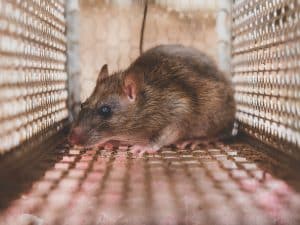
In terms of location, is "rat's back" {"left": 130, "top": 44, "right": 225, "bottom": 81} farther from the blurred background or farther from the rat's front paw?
the rat's front paw

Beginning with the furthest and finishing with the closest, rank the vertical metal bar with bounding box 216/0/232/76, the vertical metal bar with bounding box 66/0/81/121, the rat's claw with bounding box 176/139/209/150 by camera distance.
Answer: the vertical metal bar with bounding box 216/0/232/76 < the vertical metal bar with bounding box 66/0/81/121 < the rat's claw with bounding box 176/139/209/150

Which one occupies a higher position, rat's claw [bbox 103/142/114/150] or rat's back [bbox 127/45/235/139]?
rat's back [bbox 127/45/235/139]

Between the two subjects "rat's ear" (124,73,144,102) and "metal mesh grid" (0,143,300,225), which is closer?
"metal mesh grid" (0,143,300,225)

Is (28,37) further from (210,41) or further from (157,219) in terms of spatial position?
(210,41)

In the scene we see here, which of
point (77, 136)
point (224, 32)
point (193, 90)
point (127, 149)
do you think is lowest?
point (127, 149)

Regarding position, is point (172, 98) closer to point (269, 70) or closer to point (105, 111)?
point (105, 111)

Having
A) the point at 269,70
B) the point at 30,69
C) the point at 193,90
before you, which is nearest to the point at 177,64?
the point at 193,90

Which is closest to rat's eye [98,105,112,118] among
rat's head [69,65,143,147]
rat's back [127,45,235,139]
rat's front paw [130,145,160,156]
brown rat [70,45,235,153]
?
rat's head [69,65,143,147]

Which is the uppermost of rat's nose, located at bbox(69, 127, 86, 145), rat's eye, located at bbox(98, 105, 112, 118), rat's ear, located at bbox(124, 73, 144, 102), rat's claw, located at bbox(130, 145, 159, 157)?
rat's ear, located at bbox(124, 73, 144, 102)
